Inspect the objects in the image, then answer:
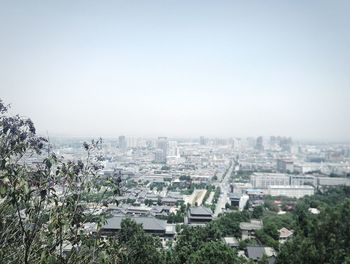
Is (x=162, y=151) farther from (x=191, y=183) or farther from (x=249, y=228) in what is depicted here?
(x=249, y=228)

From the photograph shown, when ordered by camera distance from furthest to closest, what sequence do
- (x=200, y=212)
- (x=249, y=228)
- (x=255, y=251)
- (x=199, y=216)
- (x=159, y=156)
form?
1. (x=159, y=156)
2. (x=200, y=212)
3. (x=199, y=216)
4. (x=249, y=228)
5. (x=255, y=251)

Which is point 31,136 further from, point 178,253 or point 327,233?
point 327,233

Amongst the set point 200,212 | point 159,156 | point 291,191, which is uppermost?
point 159,156

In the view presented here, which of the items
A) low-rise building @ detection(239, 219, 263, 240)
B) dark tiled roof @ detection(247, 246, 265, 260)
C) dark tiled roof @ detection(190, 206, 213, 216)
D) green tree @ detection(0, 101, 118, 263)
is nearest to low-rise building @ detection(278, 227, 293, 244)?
low-rise building @ detection(239, 219, 263, 240)

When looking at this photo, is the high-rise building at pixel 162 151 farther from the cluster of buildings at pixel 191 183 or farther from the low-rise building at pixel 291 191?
the low-rise building at pixel 291 191

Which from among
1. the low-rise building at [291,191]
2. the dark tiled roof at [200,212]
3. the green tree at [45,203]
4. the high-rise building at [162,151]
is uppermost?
the green tree at [45,203]

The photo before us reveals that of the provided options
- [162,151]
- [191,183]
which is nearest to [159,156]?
[162,151]

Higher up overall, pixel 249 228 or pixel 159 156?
pixel 159 156

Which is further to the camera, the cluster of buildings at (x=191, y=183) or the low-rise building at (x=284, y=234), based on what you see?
the low-rise building at (x=284, y=234)

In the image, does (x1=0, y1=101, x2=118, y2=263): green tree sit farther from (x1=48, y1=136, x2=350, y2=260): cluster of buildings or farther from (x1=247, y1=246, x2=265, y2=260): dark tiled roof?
(x1=247, y1=246, x2=265, y2=260): dark tiled roof

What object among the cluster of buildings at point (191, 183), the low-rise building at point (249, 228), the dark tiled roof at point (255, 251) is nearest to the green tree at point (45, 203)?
the cluster of buildings at point (191, 183)

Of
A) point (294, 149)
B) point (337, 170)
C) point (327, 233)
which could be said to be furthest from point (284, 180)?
point (294, 149)
